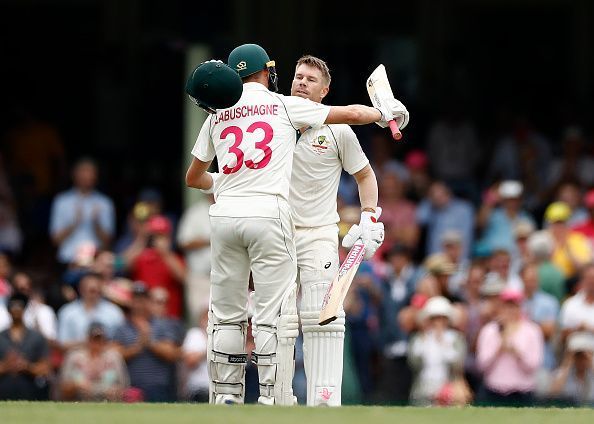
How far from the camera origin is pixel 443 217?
725 inches

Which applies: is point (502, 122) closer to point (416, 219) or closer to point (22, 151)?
point (416, 219)

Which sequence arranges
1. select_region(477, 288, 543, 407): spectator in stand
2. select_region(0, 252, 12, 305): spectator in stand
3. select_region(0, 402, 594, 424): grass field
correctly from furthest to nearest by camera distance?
select_region(0, 252, 12, 305): spectator in stand, select_region(477, 288, 543, 407): spectator in stand, select_region(0, 402, 594, 424): grass field

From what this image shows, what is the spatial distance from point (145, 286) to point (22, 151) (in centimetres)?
346

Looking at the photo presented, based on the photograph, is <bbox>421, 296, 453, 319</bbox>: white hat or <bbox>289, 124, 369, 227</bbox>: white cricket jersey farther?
<bbox>421, 296, 453, 319</bbox>: white hat

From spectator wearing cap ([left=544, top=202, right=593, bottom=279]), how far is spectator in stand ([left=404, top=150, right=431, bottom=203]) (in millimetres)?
1932

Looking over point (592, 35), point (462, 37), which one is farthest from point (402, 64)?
point (592, 35)

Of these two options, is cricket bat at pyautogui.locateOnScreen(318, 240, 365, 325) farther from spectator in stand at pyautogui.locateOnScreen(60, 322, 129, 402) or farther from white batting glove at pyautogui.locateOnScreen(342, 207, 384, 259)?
spectator in stand at pyautogui.locateOnScreen(60, 322, 129, 402)

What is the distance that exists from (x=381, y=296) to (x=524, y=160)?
400 cm

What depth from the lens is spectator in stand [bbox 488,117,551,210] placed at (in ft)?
65.2

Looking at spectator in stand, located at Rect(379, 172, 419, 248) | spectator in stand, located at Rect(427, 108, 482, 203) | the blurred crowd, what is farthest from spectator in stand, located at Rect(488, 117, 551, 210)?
spectator in stand, located at Rect(379, 172, 419, 248)

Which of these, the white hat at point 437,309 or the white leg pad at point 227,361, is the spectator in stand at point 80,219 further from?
the white leg pad at point 227,361

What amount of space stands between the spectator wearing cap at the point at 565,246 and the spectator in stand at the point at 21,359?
194 inches

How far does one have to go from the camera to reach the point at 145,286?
55.8ft

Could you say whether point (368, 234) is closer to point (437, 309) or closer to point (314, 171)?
point (314, 171)
